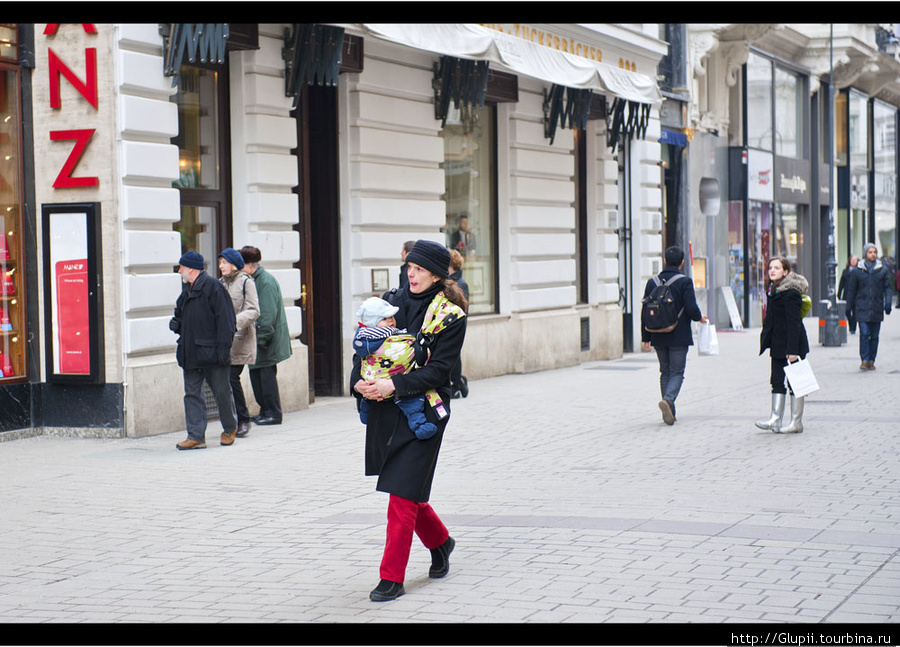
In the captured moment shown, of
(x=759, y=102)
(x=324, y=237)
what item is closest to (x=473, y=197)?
(x=324, y=237)

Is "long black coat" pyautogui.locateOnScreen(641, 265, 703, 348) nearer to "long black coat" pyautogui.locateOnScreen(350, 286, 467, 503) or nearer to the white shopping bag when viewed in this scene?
the white shopping bag

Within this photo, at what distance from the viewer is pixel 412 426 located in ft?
20.4

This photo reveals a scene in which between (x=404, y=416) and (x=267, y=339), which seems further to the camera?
(x=267, y=339)

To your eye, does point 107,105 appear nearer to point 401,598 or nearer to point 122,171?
point 122,171

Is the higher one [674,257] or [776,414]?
[674,257]

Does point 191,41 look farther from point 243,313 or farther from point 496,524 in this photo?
point 496,524

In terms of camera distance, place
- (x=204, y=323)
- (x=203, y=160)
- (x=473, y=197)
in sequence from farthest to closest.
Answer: (x=473, y=197)
(x=203, y=160)
(x=204, y=323)

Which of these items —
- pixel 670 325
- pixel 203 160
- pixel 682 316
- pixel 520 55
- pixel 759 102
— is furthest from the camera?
pixel 759 102

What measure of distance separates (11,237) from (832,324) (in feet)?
51.6

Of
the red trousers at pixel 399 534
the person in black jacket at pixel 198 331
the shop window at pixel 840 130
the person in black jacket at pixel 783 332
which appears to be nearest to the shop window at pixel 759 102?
the shop window at pixel 840 130

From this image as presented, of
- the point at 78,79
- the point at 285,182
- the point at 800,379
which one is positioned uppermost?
the point at 78,79

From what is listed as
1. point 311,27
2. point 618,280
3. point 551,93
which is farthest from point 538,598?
point 618,280

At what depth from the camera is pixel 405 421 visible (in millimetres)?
6289

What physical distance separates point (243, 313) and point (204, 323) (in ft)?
2.89
